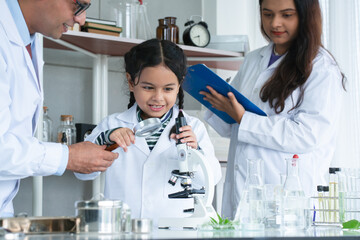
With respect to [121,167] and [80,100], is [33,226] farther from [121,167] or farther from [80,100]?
[80,100]

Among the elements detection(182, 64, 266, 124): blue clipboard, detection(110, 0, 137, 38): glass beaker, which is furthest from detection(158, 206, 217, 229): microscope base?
detection(110, 0, 137, 38): glass beaker

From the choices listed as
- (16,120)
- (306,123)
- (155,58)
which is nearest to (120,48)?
(155,58)

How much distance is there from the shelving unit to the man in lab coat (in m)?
0.85

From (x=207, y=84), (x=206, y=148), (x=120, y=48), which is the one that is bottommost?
(x=206, y=148)

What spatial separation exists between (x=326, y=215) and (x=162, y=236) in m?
0.60

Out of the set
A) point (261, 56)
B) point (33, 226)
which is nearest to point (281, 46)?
point (261, 56)

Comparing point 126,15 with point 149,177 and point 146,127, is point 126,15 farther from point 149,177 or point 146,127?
point 146,127

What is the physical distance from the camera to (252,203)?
117 centimetres

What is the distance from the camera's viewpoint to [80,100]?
3039 millimetres

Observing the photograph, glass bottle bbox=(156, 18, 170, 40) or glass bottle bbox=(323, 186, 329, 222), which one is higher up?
glass bottle bbox=(156, 18, 170, 40)

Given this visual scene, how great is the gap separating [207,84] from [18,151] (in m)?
0.95

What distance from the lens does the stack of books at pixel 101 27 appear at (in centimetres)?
256

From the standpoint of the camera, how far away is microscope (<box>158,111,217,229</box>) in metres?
1.30

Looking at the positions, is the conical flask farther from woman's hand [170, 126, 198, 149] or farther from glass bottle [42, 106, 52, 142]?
glass bottle [42, 106, 52, 142]
